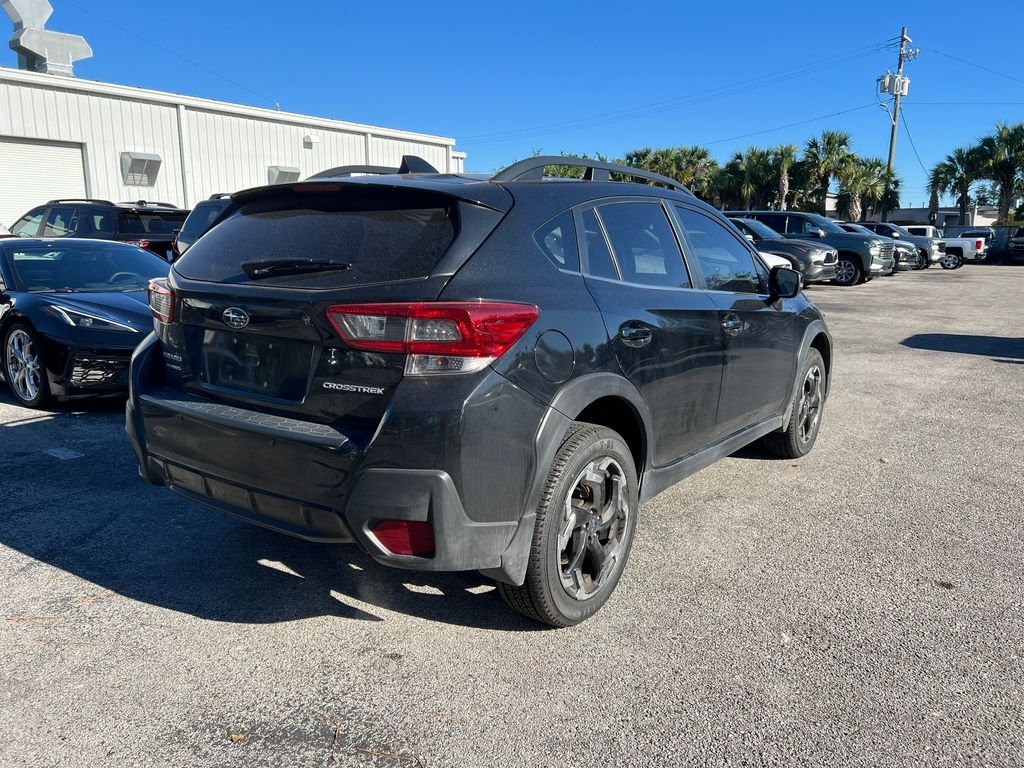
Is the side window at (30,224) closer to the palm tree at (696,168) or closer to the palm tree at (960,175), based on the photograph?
the palm tree at (696,168)

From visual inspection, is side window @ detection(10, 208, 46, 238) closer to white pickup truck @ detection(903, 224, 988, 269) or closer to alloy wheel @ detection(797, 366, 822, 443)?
alloy wheel @ detection(797, 366, 822, 443)

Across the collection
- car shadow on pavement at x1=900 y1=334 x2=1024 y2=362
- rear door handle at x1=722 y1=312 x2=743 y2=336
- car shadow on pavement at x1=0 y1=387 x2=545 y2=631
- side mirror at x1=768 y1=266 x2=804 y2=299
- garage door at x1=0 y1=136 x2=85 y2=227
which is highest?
garage door at x1=0 y1=136 x2=85 y2=227

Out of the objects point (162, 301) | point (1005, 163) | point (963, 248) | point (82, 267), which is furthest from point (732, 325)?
point (1005, 163)

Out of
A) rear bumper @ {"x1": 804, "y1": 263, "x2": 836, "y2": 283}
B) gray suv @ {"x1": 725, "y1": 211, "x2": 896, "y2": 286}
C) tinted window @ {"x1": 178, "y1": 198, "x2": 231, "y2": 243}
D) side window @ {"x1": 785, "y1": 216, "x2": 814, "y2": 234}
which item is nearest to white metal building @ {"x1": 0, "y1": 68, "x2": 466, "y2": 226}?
tinted window @ {"x1": 178, "y1": 198, "x2": 231, "y2": 243}

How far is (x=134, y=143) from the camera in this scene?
20172mm

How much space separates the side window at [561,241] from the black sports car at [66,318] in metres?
4.30

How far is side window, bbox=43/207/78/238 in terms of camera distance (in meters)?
12.6

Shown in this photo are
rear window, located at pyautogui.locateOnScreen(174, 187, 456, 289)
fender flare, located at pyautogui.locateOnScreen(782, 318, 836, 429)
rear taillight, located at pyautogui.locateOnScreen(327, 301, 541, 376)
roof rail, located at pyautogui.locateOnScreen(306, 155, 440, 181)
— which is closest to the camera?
rear taillight, located at pyautogui.locateOnScreen(327, 301, 541, 376)

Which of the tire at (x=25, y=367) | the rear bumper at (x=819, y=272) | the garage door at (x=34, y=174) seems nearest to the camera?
the tire at (x=25, y=367)

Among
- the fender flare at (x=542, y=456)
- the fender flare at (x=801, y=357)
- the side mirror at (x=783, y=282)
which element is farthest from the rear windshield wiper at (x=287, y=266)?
the fender flare at (x=801, y=357)

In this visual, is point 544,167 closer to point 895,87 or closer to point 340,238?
point 340,238

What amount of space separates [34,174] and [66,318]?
15.2m

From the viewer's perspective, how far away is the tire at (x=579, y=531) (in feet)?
9.34

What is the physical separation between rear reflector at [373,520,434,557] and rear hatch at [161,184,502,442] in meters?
0.31
